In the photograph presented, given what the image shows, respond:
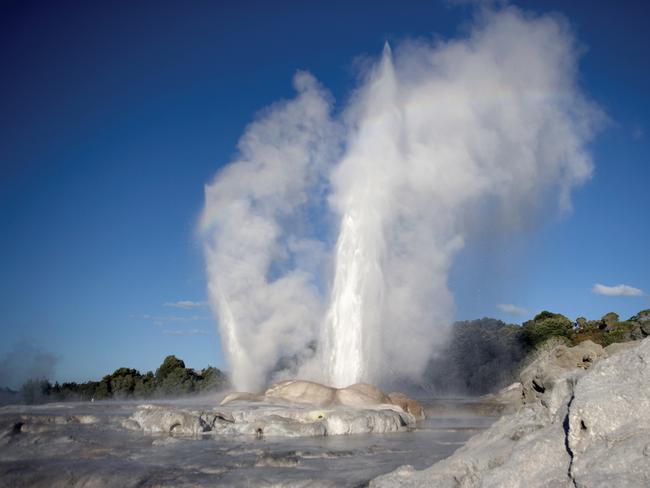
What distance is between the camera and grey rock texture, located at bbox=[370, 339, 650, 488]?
4820mm

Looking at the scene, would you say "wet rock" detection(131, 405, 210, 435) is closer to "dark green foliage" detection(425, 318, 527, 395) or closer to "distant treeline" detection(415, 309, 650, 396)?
"distant treeline" detection(415, 309, 650, 396)

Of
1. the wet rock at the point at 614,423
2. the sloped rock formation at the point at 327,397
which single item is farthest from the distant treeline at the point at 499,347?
the wet rock at the point at 614,423

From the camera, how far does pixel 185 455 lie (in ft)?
36.6

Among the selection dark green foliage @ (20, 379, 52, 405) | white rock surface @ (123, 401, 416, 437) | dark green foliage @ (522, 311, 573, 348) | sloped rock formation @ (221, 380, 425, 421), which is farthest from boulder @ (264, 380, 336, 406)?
dark green foliage @ (522, 311, 573, 348)

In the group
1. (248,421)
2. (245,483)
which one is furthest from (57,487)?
(248,421)

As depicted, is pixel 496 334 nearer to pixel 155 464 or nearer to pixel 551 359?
pixel 551 359

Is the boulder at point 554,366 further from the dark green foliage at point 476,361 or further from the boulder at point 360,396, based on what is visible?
the dark green foliage at point 476,361

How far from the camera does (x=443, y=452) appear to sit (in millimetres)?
11719

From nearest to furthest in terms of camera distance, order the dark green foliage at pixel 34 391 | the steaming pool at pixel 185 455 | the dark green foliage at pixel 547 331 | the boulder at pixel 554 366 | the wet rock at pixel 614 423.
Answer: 1. the wet rock at pixel 614 423
2. the steaming pool at pixel 185 455
3. the boulder at pixel 554 366
4. the dark green foliage at pixel 34 391
5. the dark green foliage at pixel 547 331

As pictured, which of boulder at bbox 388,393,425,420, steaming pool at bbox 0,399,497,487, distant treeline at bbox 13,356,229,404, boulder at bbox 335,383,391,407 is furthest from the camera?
distant treeline at bbox 13,356,229,404

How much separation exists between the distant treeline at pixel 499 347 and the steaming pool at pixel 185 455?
40.2 m

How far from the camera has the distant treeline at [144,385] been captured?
56.2 m

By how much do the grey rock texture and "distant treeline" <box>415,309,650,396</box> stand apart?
154ft

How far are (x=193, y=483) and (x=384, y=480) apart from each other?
2.99 meters
